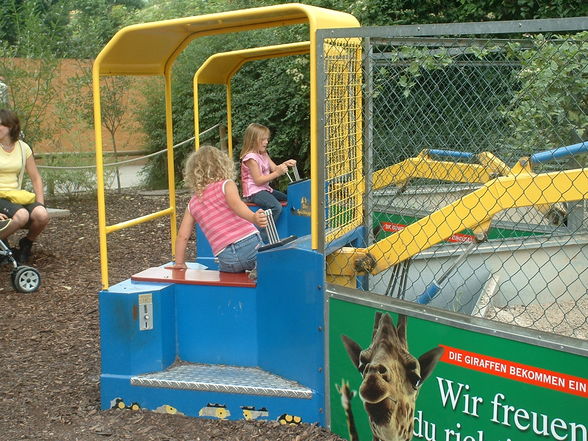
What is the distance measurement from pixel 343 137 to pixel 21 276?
3540 millimetres

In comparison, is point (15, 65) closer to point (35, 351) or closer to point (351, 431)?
point (35, 351)

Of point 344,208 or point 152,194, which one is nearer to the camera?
point 344,208

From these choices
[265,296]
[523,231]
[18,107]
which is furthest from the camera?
[18,107]

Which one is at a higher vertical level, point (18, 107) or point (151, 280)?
point (18, 107)

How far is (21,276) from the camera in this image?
21.3ft

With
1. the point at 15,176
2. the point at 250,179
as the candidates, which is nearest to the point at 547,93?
the point at 250,179

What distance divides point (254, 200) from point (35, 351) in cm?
200

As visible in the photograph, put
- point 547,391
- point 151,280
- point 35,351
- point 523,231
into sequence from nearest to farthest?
point 547,391 < point 151,280 < point 35,351 < point 523,231

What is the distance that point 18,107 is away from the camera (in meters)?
9.88

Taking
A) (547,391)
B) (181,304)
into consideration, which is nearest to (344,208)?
(181,304)

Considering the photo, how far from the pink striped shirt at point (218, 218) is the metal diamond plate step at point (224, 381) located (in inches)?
25.2

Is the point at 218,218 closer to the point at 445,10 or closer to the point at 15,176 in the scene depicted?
the point at 15,176

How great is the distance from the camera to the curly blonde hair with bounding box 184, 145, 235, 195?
4328 mm

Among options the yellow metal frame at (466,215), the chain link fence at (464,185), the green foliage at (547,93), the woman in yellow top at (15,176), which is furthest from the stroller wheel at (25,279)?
the green foliage at (547,93)
